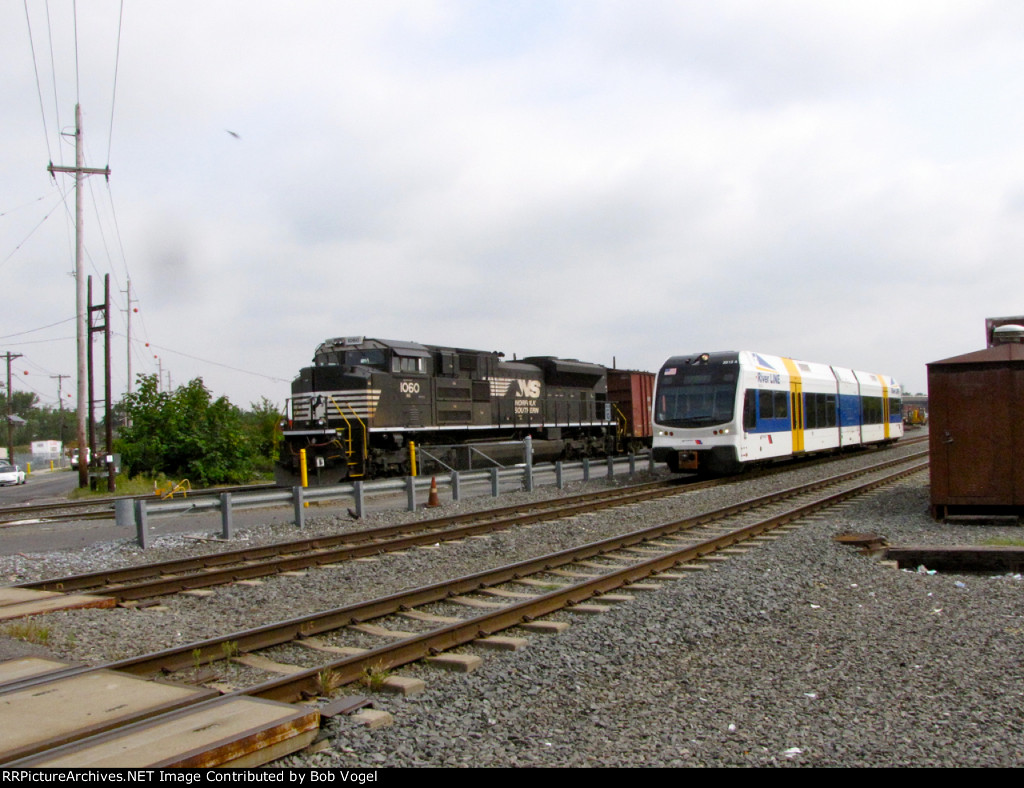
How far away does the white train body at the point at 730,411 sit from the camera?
1834 centimetres

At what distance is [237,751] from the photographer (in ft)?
12.5

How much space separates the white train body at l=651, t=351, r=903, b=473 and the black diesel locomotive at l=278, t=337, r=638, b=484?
503 cm

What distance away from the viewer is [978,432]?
38.8 feet

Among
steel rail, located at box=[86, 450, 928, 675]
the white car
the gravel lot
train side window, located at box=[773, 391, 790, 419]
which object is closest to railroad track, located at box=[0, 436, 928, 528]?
train side window, located at box=[773, 391, 790, 419]

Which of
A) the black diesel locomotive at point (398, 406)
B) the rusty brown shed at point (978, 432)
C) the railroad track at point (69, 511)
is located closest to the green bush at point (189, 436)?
the railroad track at point (69, 511)

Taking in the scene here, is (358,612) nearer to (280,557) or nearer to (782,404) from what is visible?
(280,557)

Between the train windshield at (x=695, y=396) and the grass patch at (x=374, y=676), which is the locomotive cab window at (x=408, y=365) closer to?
the train windshield at (x=695, y=396)

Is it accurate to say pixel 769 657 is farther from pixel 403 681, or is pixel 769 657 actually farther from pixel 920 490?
pixel 920 490

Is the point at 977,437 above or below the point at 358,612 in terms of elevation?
above

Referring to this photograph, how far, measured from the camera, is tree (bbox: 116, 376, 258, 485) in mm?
25094

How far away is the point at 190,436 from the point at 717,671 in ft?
74.5

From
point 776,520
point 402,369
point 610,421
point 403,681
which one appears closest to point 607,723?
point 403,681

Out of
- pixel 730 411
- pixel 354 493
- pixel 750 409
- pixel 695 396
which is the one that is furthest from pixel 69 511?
pixel 750 409

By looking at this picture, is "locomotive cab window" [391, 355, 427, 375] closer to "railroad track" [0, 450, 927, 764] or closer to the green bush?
the green bush
